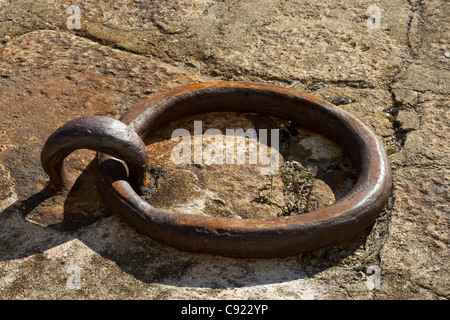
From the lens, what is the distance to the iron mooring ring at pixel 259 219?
86.4 inches

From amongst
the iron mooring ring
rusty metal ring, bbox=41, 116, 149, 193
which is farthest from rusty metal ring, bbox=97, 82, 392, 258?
rusty metal ring, bbox=41, 116, 149, 193

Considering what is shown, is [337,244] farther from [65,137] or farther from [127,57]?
[127,57]

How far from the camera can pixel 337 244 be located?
7.72ft

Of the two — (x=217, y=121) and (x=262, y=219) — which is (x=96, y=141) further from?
(x=217, y=121)

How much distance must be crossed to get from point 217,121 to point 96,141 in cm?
86

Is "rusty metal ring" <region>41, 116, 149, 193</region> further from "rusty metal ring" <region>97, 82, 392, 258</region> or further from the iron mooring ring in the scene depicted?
"rusty metal ring" <region>97, 82, 392, 258</region>

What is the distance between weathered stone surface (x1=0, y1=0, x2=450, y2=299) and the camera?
7.22 ft

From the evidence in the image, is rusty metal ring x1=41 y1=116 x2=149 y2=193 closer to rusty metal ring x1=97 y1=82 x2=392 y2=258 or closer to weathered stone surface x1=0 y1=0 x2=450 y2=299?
rusty metal ring x1=97 y1=82 x2=392 y2=258

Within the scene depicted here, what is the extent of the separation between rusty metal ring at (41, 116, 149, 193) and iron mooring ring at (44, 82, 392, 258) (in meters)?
0.03

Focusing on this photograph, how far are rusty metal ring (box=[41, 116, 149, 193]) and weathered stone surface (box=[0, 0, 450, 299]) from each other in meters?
0.26

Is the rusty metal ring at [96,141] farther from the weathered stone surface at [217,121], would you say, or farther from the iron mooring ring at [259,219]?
the weathered stone surface at [217,121]

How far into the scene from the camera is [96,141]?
2.26 metres

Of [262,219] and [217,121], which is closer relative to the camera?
[262,219]

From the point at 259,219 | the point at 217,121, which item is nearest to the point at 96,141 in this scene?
the point at 259,219
